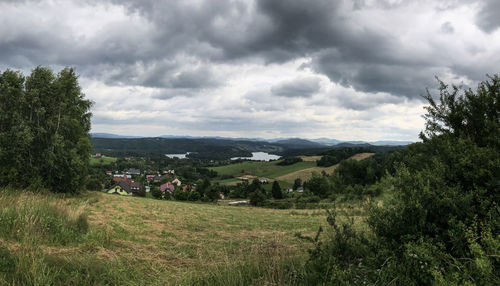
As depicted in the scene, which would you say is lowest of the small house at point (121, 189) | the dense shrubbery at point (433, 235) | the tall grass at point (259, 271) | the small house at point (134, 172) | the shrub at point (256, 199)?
the small house at point (134, 172)

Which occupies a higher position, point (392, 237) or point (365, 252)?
point (392, 237)

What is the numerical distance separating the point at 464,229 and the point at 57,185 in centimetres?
2833

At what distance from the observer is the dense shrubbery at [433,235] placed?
3.25m

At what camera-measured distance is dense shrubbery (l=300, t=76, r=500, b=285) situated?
325 cm

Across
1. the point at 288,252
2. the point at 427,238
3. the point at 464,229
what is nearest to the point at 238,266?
the point at 288,252

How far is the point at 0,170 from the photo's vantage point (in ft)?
63.0

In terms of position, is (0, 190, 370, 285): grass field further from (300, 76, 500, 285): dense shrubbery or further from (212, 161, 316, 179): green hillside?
(212, 161, 316, 179): green hillside

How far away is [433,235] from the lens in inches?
155

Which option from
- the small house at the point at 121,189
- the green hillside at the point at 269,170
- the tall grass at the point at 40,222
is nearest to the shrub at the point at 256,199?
the small house at the point at 121,189

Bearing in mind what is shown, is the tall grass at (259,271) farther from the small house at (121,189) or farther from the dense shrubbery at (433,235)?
the small house at (121,189)

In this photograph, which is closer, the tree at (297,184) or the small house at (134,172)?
the tree at (297,184)

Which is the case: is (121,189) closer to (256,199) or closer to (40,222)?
(256,199)

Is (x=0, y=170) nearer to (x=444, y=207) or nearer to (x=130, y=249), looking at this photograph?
(x=130, y=249)

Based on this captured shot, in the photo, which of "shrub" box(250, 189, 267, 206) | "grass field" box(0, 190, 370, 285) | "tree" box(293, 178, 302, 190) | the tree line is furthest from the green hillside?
"grass field" box(0, 190, 370, 285)
